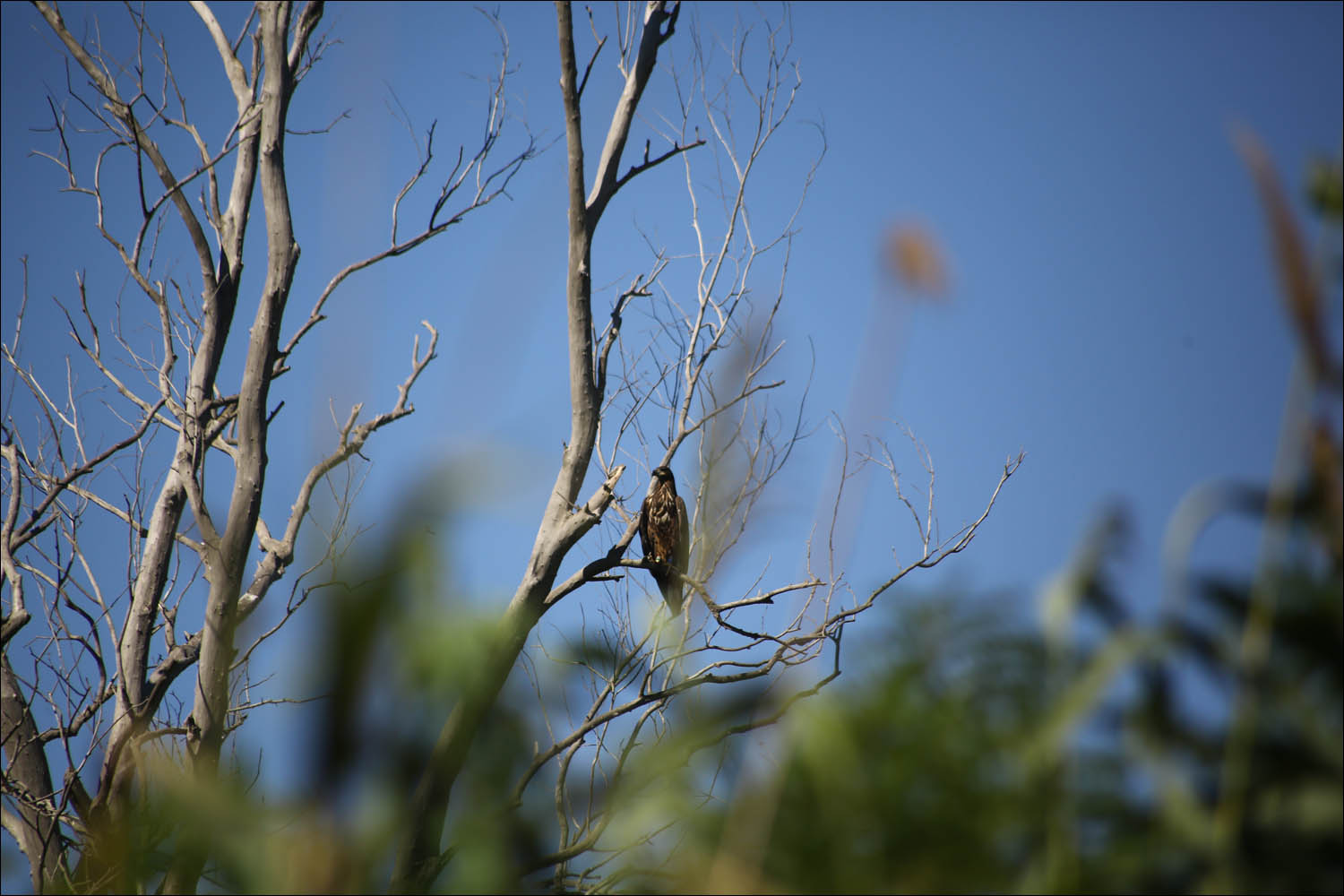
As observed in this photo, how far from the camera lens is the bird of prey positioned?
6.55 metres

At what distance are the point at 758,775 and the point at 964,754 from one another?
0.45ft

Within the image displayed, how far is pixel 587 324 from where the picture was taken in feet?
13.5

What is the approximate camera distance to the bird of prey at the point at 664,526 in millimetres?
6555

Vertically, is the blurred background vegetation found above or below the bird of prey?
below

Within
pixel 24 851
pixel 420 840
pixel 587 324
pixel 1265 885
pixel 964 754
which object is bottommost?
pixel 1265 885

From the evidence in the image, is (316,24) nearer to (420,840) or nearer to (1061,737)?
(420,840)

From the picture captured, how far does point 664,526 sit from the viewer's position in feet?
21.7

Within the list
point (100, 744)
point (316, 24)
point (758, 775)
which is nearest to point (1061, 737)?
point (758, 775)

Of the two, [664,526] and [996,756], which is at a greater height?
[664,526]

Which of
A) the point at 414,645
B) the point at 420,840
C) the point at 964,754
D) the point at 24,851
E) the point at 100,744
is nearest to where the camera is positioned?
the point at 414,645

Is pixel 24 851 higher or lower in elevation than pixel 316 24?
lower

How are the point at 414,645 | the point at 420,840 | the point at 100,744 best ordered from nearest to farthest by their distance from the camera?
the point at 414,645
the point at 420,840
the point at 100,744

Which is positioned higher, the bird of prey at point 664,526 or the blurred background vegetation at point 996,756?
the bird of prey at point 664,526

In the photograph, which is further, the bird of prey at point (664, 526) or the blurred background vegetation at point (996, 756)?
the bird of prey at point (664, 526)
